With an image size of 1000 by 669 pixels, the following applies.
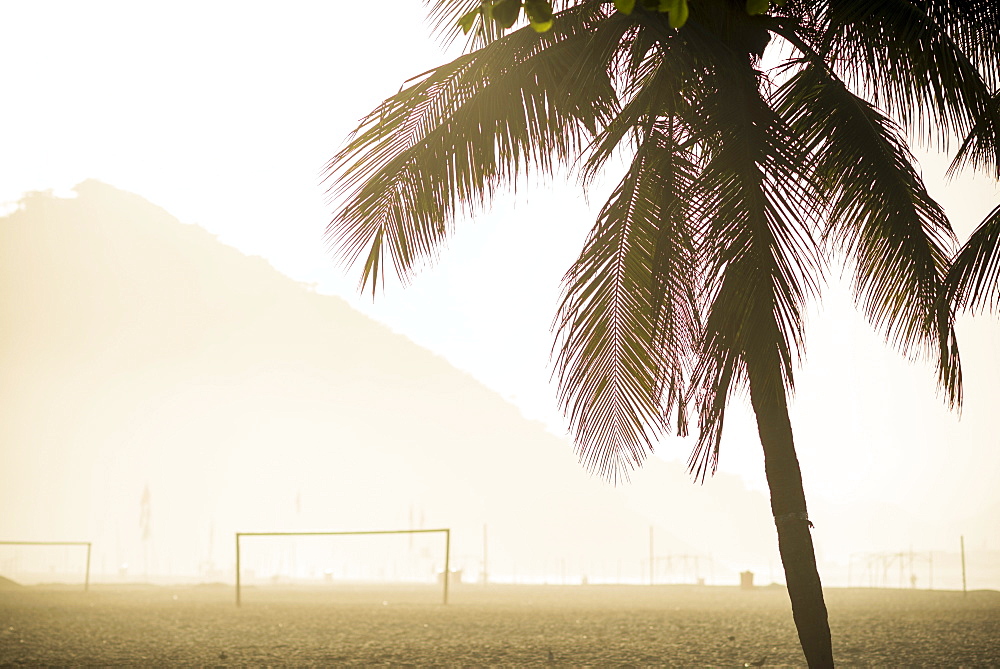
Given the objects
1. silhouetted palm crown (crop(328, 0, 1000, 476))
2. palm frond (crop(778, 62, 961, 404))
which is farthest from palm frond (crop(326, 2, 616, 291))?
palm frond (crop(778, 62, 961, 404))

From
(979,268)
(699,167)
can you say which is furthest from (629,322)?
(979,268)

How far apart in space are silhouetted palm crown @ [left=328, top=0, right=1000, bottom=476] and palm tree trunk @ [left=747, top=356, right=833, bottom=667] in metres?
0.21

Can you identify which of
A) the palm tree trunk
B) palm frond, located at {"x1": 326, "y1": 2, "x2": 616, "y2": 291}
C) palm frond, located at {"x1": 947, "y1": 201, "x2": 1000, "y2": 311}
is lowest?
the palm tree trunk

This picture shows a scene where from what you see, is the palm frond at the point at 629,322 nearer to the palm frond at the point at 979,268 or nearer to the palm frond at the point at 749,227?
the palm frond at the point at 749,227

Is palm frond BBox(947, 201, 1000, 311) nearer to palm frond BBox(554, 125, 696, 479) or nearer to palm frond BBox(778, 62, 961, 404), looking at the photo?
palm frond BBox(778, 62, 961, 404)

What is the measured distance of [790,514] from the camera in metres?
7.78

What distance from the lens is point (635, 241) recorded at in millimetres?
8750

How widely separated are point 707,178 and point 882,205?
1273mm

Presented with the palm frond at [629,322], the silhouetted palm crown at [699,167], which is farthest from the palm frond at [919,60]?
the palm frond at [629,322]

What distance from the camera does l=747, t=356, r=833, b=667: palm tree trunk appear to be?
756 centimetres

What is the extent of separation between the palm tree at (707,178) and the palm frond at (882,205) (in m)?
0.02

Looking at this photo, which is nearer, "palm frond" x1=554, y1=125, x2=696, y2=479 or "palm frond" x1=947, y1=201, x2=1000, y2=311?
"palm frond" x1=947, y1=201, x2=1000, y2=311

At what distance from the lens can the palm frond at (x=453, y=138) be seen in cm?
838

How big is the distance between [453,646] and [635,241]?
6.70 m
